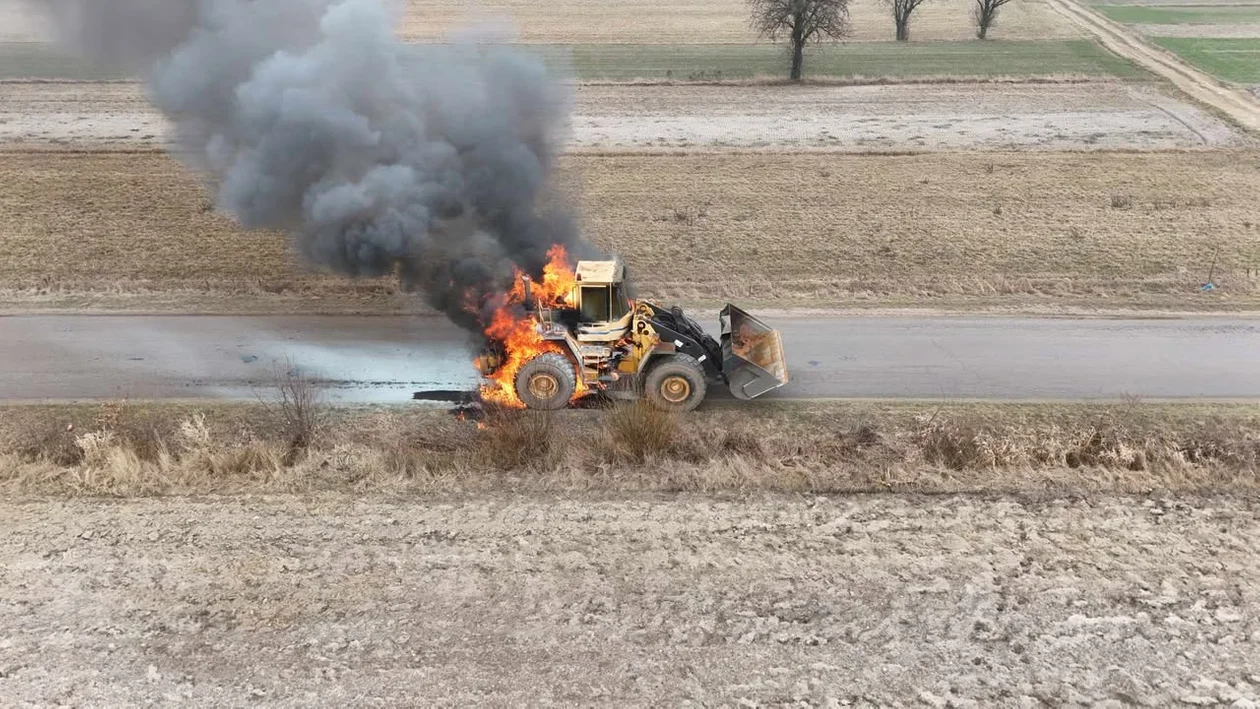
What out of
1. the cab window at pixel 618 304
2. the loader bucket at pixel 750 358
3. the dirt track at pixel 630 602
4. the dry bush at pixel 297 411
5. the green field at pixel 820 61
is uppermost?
the green field at pixel 820 61

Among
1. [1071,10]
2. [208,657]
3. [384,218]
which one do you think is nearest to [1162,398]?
[384,218]

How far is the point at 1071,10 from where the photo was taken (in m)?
75.8

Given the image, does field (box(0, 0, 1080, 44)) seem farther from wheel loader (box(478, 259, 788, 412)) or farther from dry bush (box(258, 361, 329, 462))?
wheel loader (box(478, 259, 788, 412))

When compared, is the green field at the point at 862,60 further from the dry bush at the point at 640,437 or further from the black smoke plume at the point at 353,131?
the dry bush at the point at 640,437

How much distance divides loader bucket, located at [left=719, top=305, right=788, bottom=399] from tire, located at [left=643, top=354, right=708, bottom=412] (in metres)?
0.60

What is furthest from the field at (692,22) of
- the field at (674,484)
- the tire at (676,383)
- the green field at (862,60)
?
the tire at (676,383)

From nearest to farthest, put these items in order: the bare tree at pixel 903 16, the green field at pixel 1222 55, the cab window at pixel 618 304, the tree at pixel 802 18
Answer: the cab window at pixel 618 304
the tree at pixel 802 18
the green field at pixel 1222 55
the bare tree at pixel 903 16

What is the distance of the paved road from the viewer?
16234 millimetres

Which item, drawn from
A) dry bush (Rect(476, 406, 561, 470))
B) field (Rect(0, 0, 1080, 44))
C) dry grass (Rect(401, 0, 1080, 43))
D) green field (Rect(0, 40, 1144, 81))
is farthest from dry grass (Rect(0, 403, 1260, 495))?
dry grass (Rect(401, 0, 1080, 43))

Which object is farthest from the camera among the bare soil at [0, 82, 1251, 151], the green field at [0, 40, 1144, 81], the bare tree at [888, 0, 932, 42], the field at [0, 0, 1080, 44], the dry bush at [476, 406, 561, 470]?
the bare tree at [888, 0, 932, 42]

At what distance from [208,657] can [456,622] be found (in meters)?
2.78

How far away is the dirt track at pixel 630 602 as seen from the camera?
31.5 feet

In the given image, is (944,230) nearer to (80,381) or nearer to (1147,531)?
(1147,531)

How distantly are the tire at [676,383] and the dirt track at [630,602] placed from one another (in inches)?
103
